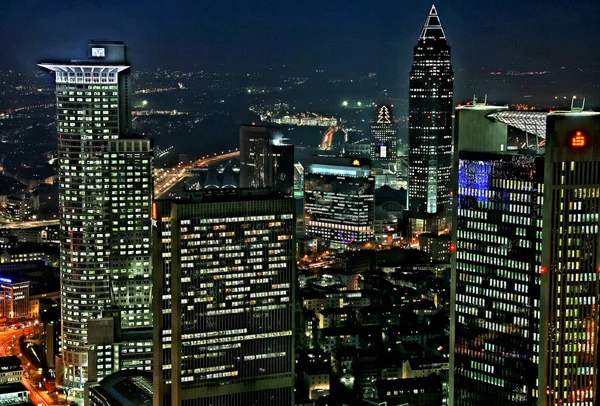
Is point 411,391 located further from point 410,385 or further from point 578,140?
point 578,140

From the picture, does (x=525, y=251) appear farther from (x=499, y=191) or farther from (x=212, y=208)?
(x=212, y=208)

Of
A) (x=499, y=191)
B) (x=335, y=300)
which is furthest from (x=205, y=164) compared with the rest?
(x=499, y=191)

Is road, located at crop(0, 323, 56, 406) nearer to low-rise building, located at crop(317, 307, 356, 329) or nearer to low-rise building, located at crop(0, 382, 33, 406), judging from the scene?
low-rise building, located at crop(0, 382, 33, 406)

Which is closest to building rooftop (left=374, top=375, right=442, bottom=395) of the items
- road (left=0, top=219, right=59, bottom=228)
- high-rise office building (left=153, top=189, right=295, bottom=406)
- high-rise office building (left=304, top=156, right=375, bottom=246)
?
high-rise office building (left=153, top=189, right=295, bottom=406)

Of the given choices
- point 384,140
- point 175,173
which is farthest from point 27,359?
point 384,140

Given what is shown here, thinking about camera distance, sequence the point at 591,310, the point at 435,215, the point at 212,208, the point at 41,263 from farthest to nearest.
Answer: the point at 435,215
the point at 41,263
the point at 212,208
the point at 591,310

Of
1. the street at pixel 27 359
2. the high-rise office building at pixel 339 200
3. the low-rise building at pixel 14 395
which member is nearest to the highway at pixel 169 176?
the high-rise office building at pixel 339 200

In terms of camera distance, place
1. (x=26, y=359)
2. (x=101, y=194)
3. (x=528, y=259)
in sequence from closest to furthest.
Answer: (x=528, y=259) → (x=101, y=194) → (x=26, y=359)
